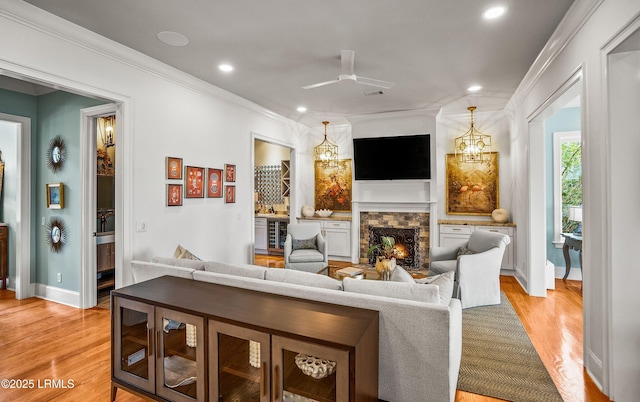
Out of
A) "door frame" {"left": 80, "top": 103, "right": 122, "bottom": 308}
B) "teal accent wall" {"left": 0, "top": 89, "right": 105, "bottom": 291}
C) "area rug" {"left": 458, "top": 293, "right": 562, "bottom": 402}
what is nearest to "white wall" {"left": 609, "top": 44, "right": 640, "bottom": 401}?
"area rug" {"left": 458, "top": 293, "right": 562, "bottom": 402}

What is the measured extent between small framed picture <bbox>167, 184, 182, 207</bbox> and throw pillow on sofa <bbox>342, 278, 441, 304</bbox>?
8.49 feet

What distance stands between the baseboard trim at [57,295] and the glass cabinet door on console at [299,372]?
11.5 ft

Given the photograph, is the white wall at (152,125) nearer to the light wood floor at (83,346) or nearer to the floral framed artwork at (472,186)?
the light wood floor at (83,346)

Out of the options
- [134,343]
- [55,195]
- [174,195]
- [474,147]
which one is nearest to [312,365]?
[134,343]

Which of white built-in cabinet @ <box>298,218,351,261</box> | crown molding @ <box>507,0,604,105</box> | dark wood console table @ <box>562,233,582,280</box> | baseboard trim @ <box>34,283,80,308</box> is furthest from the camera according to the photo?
white built-in cabinet @ <box>298,218,351,261</box>

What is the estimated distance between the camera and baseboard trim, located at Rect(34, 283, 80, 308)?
387 cm

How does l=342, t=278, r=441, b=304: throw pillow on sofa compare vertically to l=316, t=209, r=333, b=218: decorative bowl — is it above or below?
below

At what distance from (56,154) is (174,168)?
1650 mm

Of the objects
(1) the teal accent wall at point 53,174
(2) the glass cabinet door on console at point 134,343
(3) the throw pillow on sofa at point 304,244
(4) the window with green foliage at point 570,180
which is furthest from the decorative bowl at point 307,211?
(2) the glass cabinet door on console at point 134,343

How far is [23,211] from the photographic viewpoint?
4141 mm

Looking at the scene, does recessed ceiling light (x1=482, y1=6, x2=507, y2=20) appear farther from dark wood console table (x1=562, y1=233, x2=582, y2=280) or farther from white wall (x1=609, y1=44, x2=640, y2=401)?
dark wood console table (x1=562, y1=233, x2=582, y2=280)

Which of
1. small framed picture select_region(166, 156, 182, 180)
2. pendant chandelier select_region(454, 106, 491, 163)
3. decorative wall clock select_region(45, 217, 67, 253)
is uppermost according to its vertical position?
Answer: pendant chandelier select_region(454, 106, 491, 163)

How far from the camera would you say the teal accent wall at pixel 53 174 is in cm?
390

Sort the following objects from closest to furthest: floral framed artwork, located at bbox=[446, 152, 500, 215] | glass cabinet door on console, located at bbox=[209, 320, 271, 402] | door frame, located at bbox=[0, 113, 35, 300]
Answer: glass cabinet door on console, located at bbox=[209, 320, 271, 402]
door frame, located at bbox=[0, 113, 35, 300]
floral framed artwork, located at bbox=[446, 152, 500, 215]
